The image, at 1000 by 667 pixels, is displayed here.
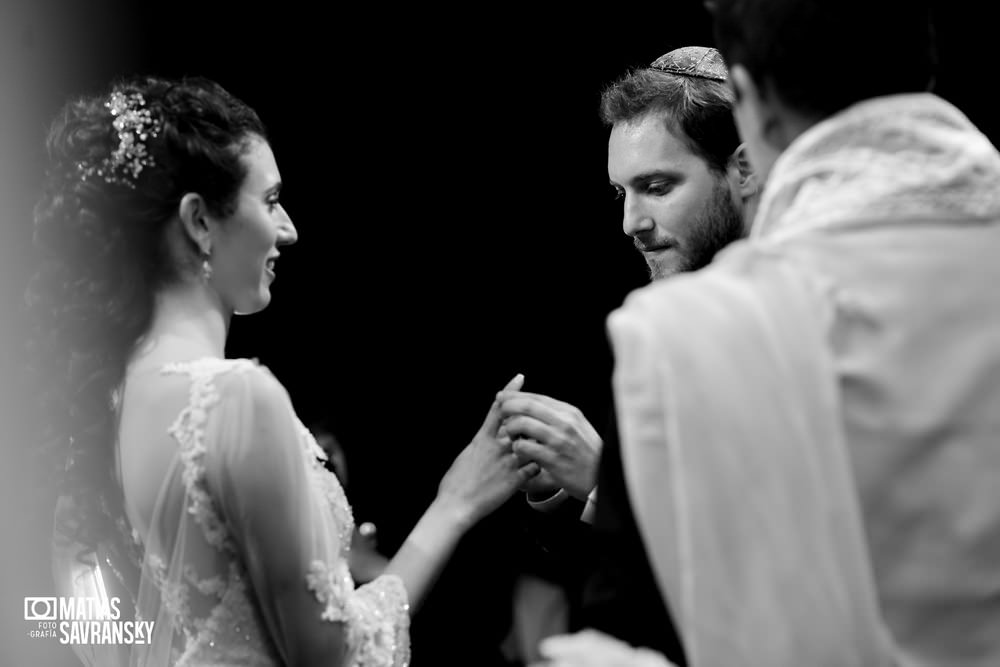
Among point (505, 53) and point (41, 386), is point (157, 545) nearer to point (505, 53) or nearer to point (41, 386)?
point (41, 386)

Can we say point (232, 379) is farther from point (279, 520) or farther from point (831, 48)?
point (831, 48)

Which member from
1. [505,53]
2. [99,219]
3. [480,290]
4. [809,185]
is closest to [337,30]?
[505,53]

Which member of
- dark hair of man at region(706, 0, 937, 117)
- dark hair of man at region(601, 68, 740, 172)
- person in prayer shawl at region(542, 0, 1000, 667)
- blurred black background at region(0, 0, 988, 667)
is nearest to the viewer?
person in prayer shawl at region(542, 0, 1000, 667)

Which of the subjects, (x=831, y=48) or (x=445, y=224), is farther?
(x=445, y=224)

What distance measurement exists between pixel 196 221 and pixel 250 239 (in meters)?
0.09

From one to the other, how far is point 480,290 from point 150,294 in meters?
1.51

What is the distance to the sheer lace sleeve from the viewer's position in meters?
1.58

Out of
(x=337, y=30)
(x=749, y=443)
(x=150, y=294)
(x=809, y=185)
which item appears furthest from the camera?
(x=337, y=30)

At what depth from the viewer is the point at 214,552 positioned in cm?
163

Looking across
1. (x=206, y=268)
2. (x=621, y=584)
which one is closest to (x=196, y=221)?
(x=206, y=268)

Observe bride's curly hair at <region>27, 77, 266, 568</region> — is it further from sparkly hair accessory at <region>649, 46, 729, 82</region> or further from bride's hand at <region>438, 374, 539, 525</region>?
sparkly hair accessory at <region>649, 46, 729, 82</region>

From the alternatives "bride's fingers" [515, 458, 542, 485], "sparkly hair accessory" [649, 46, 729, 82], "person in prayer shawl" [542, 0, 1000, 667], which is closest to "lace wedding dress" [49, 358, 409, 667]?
"bride's fingers" [515, 458, 542, 485]

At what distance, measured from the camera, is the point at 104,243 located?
1.72 metres

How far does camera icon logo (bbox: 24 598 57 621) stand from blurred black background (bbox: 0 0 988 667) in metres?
0.86
